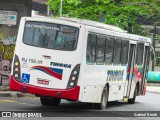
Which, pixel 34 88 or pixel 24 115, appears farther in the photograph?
pixel 34 88

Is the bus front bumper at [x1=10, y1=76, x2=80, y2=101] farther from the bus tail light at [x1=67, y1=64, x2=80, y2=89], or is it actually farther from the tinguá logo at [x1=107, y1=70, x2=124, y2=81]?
the tinguá logo at [x1=107, y1=70, x2=124, y2=81]

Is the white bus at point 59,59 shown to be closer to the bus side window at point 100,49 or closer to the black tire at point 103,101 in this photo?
the bus side window at point 100,49

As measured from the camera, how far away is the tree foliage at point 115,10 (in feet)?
142

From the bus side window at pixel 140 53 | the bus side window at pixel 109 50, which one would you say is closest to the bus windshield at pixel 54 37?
the bus side window at pixel 109 50

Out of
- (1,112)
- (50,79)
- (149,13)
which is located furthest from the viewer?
(149,13)

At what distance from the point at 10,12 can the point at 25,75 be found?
6.74 meters

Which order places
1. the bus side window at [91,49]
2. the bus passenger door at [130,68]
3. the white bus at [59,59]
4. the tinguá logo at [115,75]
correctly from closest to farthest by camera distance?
the white bus at [59,59]
the bus side window at [91,49]
the tinguá logo at [115,75]
the bus passenger door at [130,68]

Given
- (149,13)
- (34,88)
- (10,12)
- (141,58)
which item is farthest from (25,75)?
(149,13)

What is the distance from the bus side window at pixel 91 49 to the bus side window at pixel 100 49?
366 millimetres

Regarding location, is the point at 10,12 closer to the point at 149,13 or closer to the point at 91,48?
the point at 91,48

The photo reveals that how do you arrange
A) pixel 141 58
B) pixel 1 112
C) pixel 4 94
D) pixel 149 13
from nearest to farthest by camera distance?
pixel 1 112 < pixel 4 94 < pixel 141 58 < pixel 149 13

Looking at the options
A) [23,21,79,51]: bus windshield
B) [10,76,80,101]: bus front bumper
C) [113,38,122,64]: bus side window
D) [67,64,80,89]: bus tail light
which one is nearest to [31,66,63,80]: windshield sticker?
[67,64,80,89]: bus tail light

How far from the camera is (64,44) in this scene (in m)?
16.5

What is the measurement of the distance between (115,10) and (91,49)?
2673 centimetres
